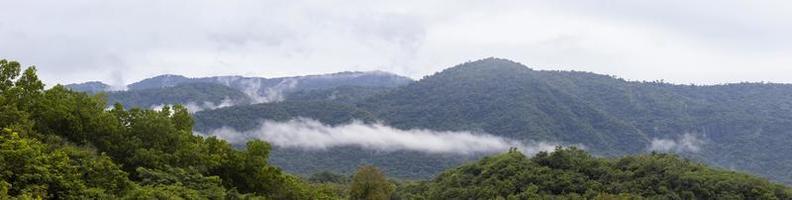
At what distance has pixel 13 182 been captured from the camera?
16578 mm

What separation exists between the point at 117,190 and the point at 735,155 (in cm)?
20552

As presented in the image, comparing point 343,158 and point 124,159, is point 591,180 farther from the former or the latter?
point 343,158

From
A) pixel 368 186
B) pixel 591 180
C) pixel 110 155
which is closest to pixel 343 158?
pixel 591 180

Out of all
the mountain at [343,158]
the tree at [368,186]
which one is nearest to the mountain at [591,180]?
the tree at [368,186]

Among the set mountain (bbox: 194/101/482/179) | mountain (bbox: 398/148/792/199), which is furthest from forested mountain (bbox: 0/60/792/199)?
mountain (bbox: 194/101/482/179)

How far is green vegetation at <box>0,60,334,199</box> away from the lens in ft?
57.8

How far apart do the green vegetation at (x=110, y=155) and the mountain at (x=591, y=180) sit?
2903cm

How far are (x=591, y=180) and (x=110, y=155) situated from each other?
41254 millimetres

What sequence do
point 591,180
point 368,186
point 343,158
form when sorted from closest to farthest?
point 368,186, point 591,180, point 343,158

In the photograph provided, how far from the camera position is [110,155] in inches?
938

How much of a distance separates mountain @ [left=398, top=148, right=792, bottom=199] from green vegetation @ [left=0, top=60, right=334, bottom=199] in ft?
95.2

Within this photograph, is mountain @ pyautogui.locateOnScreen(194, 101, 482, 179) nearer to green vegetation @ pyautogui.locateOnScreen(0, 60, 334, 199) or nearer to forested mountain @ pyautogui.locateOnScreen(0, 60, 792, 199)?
forested mountain @ pyautogui.locateOnScreen(0, 60, 792, 199)

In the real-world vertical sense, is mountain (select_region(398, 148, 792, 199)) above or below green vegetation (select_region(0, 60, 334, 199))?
below

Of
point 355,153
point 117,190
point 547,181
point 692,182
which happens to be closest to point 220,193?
point 117,190
